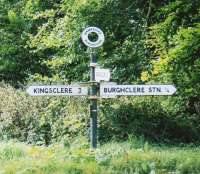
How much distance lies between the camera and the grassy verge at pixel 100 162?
29.1 feet

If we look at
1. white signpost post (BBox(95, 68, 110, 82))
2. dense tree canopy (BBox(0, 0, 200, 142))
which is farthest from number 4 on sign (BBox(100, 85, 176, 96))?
dense tree canopy (BBox(0, 0, 200, 142))

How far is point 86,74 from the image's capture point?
14.6 meters

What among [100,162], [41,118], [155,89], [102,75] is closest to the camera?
[100,162]

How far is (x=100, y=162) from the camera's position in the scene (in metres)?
9.16

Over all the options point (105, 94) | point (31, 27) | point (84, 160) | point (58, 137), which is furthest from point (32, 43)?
point (84, 160)

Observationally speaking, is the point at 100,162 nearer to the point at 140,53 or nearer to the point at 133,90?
the point at 133,90

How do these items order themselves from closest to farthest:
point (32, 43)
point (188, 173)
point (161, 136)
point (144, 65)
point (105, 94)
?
point (188, 173) < point (105, 94) < point (161, 136) < point (144, 65) < point (32, 43)

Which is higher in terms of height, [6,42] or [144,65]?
[6,42]

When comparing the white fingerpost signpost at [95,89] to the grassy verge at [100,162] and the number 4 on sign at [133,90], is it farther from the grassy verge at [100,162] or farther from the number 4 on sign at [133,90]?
the grassy verge at [100,162]

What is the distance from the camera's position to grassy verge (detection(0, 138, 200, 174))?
8859 mm

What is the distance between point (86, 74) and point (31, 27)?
6.55m

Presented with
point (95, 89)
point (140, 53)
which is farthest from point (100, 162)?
point (140, 53)

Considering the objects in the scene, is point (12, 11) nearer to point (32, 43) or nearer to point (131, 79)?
point (32, 43)

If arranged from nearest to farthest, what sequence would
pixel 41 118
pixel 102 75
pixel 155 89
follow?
pixel 102 75, pixel 155 89, pixel 41 118
